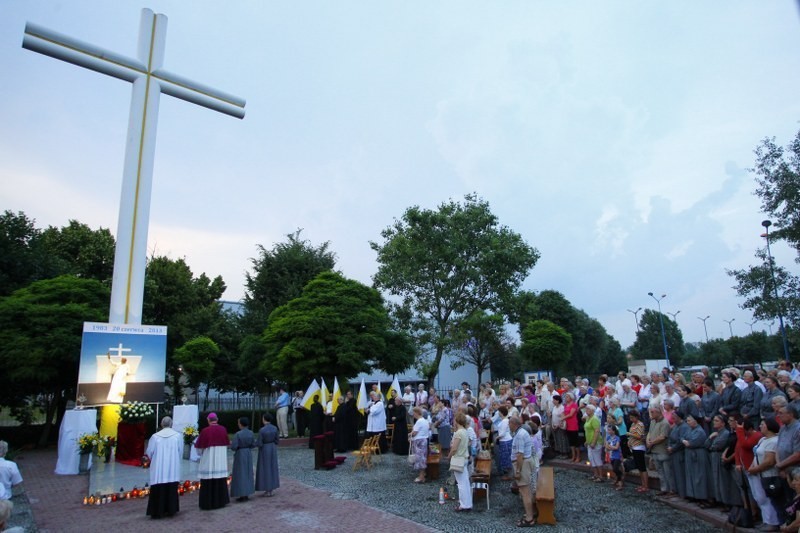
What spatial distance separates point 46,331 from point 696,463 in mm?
20870

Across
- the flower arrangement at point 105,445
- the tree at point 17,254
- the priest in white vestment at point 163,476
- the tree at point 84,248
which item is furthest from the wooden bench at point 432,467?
the tree at point 84,248

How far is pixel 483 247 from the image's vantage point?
1066 inches

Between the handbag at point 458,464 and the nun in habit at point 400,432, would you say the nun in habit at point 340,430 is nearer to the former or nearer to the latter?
the nun in habit at point 400,432

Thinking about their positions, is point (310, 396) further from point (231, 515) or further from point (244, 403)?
point (244, 403)

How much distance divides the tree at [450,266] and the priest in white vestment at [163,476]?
17.5 metres

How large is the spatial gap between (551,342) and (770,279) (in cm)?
1420

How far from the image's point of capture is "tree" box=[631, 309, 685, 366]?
97375 millimetres

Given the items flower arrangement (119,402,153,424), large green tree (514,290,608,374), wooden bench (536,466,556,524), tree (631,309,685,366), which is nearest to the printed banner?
flower arrangement (119,402,153,424)

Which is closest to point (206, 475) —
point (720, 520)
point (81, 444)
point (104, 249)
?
point (81, 444)

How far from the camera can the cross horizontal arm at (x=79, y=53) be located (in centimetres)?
1309

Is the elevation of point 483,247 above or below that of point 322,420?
above

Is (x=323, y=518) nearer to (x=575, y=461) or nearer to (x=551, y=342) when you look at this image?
(x=575, y=461)

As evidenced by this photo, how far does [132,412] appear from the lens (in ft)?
44.3

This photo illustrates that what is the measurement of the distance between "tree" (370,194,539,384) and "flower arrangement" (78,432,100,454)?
1572cm
